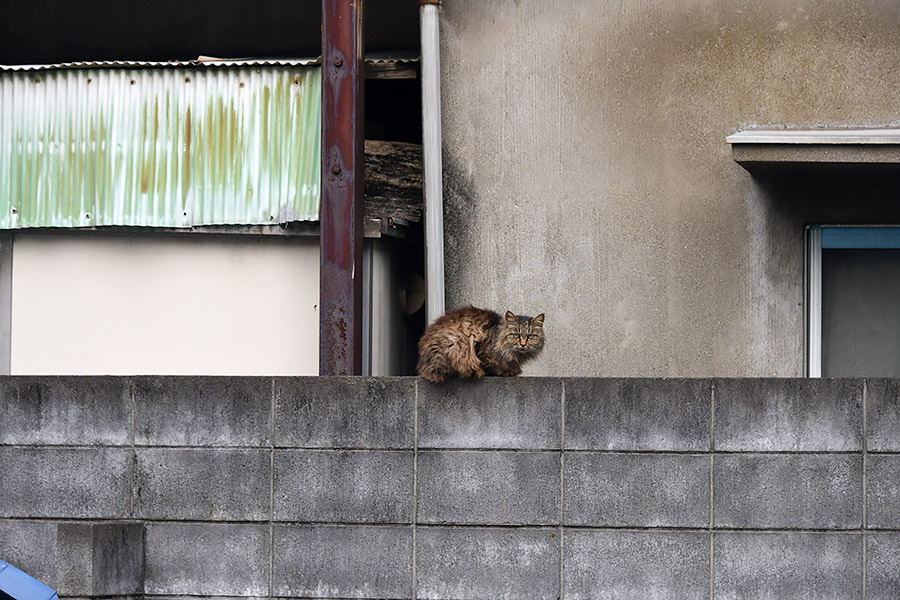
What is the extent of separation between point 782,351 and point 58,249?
531cm

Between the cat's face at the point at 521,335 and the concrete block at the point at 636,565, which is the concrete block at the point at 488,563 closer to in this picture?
the concrete block at the point at 636,565

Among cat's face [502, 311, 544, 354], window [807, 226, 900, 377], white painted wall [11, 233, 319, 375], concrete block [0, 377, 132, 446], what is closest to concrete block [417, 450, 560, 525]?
cat's face [502, 311, 544, 354]

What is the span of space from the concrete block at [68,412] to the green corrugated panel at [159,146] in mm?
2058

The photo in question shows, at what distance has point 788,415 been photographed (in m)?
5.49

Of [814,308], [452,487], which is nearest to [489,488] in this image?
[452,487]

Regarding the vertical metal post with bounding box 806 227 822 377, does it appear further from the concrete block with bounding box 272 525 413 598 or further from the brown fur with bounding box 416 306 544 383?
the concrete block with bounding box 272 525 413 598

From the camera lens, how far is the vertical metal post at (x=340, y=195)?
23.6 feet

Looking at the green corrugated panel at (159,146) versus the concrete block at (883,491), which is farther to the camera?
the green corrugated panel at (159,146)

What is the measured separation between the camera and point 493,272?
764 centimetres

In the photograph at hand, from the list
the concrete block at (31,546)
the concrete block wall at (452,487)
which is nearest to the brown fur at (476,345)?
the concrete block wall at (452,487)

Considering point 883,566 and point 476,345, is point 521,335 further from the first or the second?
point 883,566

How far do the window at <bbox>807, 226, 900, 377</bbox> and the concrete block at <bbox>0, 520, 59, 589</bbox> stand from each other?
5172mm

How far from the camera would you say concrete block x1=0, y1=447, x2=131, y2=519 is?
5.87 metres

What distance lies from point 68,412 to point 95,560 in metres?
0.88
